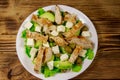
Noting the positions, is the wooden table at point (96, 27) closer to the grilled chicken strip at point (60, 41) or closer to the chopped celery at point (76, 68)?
the chopped celery at point (76, 68)

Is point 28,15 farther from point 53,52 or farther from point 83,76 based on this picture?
point 83,76

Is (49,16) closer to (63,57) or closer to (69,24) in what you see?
(69,24)

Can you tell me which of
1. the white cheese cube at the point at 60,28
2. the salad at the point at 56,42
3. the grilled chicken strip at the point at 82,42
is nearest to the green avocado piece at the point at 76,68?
the salad at the point at 56,42

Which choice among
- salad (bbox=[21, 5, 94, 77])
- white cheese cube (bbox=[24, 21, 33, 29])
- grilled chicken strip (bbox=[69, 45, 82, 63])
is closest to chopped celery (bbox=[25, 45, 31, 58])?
salad (bbox=[21, 5, 94, 77])

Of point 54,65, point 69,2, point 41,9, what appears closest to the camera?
point 54,65

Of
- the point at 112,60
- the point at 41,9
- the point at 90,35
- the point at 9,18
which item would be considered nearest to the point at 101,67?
the point at 112,60

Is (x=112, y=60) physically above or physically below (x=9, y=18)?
below
